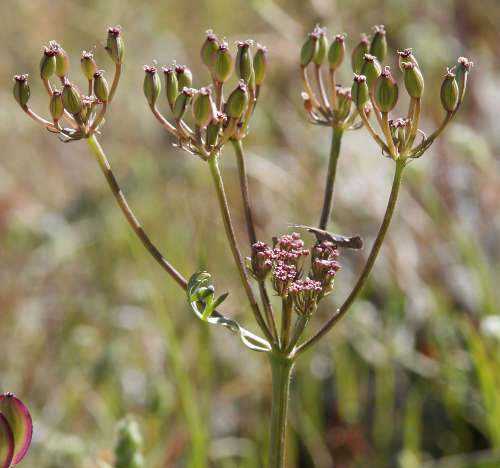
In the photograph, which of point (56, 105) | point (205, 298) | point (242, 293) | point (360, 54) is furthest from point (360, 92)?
point (242, 293)

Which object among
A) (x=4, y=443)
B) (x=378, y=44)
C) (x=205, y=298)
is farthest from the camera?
(x=378, y=44)

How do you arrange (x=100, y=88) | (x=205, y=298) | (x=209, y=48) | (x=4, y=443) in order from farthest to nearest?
(x=209, y=48), (x=100, y=88), (x=205, y=298), (x=4, y=443)

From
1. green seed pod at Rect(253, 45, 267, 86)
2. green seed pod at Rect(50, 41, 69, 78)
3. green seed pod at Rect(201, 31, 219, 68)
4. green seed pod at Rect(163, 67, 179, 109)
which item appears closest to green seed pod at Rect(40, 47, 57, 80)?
green seed pod at Rect(50, 41, 69, 78)

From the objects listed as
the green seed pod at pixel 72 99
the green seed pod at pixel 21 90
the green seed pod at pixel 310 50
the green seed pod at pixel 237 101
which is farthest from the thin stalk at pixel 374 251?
the green seed pod at pixel 21 90

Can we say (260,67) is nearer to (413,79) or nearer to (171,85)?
(171,85)

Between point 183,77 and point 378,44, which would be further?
point 378,44

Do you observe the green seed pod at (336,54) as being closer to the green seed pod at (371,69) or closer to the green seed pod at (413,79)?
the green seed pod at (371,69)

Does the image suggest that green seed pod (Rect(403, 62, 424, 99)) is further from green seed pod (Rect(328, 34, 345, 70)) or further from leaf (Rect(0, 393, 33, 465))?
leaf (Rect(0, 393, 33, 465))
